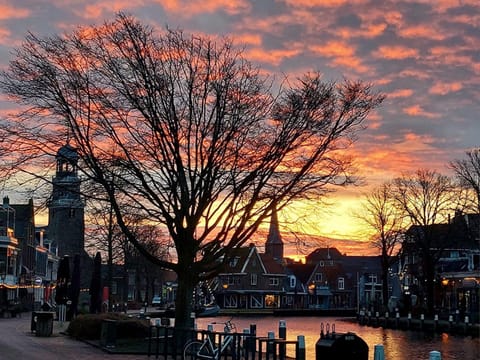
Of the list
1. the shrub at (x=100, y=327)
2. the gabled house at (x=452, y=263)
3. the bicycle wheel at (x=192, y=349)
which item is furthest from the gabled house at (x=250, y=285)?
the bicycle wheel at (x=192, y=349)

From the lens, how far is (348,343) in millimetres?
18266

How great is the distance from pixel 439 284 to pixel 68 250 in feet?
170

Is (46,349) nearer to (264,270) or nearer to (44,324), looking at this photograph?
(44,324)

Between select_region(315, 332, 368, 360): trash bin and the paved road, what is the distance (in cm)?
935

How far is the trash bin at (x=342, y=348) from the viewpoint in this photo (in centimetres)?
1814

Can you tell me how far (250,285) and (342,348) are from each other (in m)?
107

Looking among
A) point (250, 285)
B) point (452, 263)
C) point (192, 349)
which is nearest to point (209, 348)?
point (192, 349)

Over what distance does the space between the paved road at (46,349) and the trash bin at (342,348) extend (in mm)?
9352

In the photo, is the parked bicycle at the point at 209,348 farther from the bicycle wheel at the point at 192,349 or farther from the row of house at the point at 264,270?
the row of house at the point at 264,270

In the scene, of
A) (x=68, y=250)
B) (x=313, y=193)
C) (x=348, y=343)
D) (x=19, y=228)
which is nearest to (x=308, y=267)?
(x=68, y=250)

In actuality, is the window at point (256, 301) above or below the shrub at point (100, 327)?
below

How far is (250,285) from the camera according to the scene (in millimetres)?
124875

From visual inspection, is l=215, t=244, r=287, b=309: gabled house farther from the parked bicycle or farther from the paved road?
the parked bicycle

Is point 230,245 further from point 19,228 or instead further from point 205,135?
point 19,228
